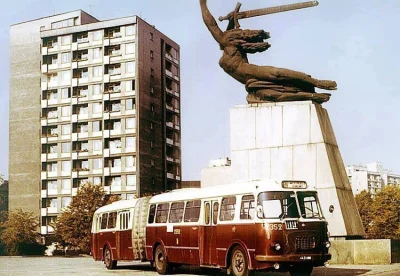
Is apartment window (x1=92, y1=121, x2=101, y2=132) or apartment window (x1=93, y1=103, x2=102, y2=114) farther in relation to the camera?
apartment window (x1=93, y1=103, x2=102, y2=114)

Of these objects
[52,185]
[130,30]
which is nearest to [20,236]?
[52,185]

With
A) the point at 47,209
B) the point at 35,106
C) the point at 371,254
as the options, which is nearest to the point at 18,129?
the point at 35,106

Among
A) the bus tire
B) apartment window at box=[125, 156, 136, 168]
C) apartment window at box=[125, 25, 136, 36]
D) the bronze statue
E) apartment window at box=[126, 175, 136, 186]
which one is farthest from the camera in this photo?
apartment window at box=[125, 25, 136, 36]

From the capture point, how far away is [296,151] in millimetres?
25891

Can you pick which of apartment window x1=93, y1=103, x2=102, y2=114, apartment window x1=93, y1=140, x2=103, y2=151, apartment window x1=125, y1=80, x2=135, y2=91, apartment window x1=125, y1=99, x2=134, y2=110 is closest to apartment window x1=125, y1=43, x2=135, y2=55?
apartment window x1=125, y1=80, x2=135, y2=91

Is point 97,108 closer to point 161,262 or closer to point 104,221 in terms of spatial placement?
point 104,221

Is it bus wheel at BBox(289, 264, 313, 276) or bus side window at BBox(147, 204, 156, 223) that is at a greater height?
bus side window at BBox(147, 204, 156, 223)

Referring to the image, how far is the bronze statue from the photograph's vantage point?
26953 millimetres

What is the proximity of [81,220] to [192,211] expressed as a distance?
46.0 m

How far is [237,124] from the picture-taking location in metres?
27.8

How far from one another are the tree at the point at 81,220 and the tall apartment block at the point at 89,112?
11.5 metres

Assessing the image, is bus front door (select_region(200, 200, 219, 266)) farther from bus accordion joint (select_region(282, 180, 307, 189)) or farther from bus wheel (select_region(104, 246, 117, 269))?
bus wheel (select_region(104, 246, 117, 269))

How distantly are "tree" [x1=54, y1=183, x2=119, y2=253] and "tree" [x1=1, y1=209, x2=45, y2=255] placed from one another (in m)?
9.86

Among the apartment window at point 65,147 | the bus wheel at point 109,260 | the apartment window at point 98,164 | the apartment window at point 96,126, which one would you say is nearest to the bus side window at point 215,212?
the bus wheel at point 109,260
